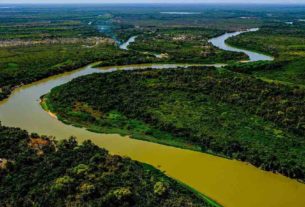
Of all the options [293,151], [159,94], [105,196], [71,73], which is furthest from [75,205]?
[71,73]

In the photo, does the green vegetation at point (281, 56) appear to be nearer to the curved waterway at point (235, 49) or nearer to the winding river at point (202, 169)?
the curved waterway at point (235, 49)

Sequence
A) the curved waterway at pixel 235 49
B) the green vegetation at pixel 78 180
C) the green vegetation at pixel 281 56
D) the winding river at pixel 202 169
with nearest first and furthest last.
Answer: the green vegetation at pixel 78 180, the winding river at pixel 202 169, the green vegetation at pixel 281 56, the curved waterway at pixel 235 49

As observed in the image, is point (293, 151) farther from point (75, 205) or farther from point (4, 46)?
point (4, 46)

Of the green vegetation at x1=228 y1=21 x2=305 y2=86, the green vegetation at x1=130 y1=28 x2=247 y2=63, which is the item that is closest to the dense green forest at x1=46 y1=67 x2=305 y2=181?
the green vegetation at x1=228 y1=21 x2=305 y2=86

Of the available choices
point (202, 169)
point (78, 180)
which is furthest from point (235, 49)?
point (78, 180)

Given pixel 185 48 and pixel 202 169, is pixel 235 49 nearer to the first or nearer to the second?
pixel 185 48

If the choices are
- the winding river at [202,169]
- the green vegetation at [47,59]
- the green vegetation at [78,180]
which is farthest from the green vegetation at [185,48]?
the green vegetation at [78,180]
